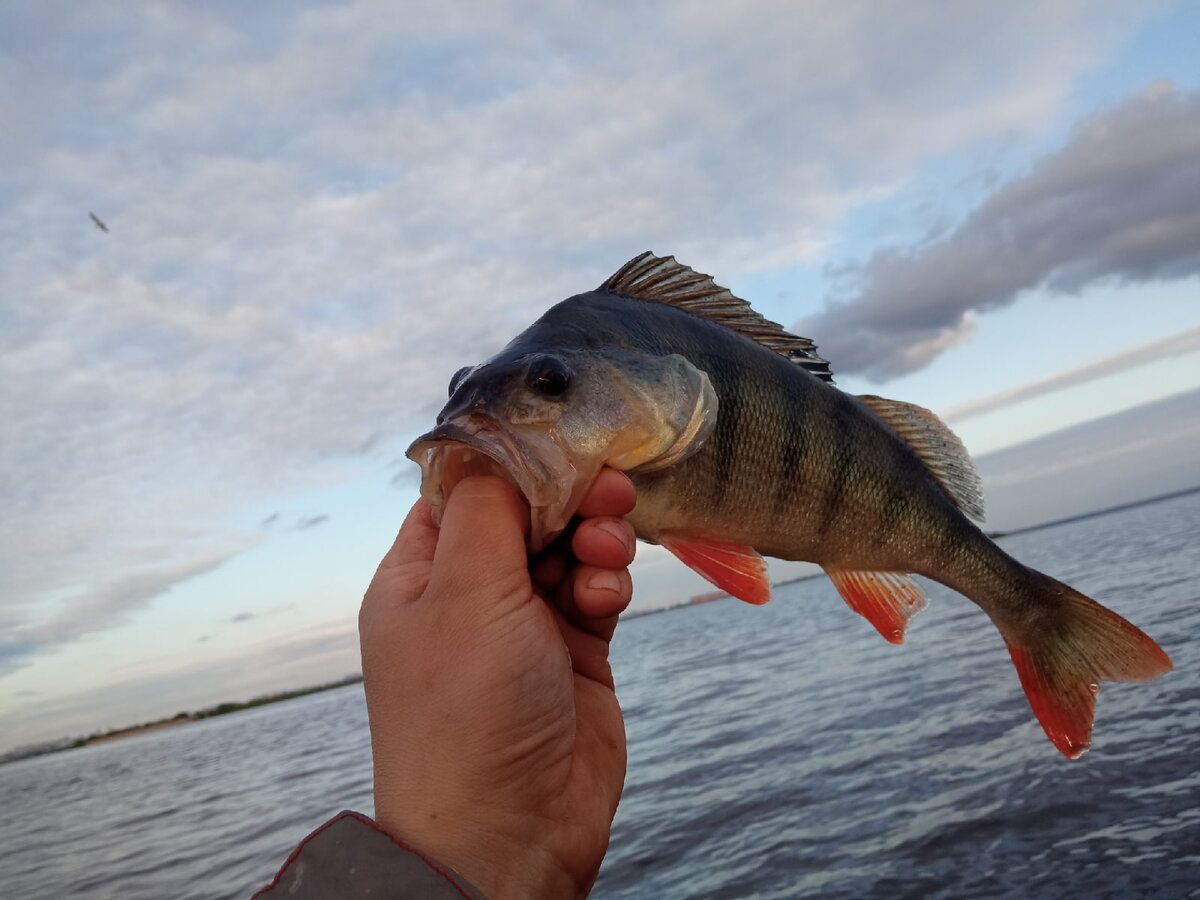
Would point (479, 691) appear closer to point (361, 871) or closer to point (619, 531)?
point (361, 871)

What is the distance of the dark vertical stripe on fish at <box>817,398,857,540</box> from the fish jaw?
116 centimetres

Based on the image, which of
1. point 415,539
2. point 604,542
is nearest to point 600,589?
point 604,542

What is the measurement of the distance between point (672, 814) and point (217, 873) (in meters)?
6.82

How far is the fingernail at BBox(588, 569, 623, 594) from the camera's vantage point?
2668mm

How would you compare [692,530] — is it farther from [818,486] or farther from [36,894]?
[36,894]

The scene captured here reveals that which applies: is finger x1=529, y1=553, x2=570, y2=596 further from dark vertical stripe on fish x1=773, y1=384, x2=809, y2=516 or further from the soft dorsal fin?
the soft dorsal fin

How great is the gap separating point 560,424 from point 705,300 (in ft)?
3.70

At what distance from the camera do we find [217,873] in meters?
11.5

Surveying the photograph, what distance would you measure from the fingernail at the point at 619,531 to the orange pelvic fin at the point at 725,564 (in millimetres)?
327

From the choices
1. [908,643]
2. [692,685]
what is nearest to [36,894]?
[692,685]

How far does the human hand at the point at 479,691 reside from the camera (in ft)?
7.35

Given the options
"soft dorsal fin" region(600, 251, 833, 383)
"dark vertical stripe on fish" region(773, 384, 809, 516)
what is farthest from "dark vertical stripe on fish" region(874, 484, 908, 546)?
"soft dorsal fin" region(600, 251, 833, 383)

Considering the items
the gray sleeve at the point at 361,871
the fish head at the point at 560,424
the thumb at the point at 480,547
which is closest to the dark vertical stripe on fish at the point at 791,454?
the fish head at the point at 560,424

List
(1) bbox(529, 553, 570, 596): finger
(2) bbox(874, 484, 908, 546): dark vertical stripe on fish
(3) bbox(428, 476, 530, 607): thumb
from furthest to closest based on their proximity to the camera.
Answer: (2) bbox(874, 484, 908, 546): dark vertical stripe on fish
(1) bbox(529, 553, 570, 596): finger
(3) bbox(428, 476, 530, 607): thumb
